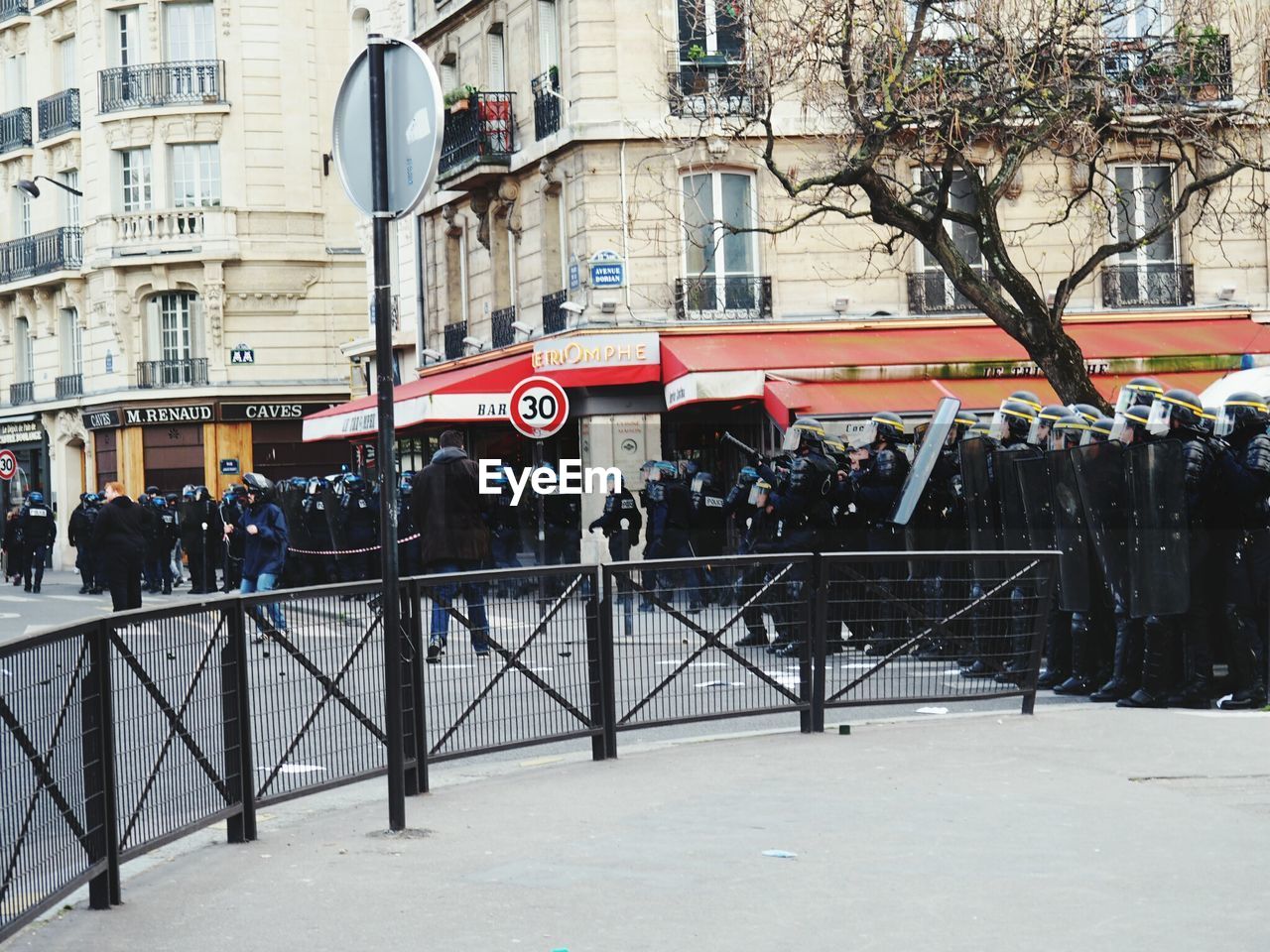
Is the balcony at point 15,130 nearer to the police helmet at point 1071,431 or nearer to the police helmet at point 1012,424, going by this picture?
the police helmet at point 1012,424

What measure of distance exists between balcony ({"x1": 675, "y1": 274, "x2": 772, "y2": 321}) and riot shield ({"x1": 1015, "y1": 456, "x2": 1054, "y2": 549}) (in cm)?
1518

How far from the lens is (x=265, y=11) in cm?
4575

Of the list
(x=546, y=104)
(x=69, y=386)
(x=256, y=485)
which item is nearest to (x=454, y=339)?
(x=546, y=104)

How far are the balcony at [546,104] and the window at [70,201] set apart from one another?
71.2 ft

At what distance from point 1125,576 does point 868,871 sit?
18.9 feet

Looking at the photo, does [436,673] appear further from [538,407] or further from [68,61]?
[68,61]

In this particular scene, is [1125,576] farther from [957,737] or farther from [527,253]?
[527,253]

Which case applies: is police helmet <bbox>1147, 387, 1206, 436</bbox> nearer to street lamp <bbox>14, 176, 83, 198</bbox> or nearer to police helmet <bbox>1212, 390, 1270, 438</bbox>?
police helmet <bbox>1212, 390, 1270, 438</bbox>

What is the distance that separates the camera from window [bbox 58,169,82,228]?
160ft

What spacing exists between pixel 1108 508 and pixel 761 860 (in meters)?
5.77

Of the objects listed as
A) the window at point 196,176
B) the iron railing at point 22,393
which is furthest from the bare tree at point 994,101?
the iron railing at point 22,393

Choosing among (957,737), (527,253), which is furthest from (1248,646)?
(527,253)

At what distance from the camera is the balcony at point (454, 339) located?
1340 inches

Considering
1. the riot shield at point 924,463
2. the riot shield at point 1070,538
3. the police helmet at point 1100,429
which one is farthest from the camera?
the riot shield at point 924,463
